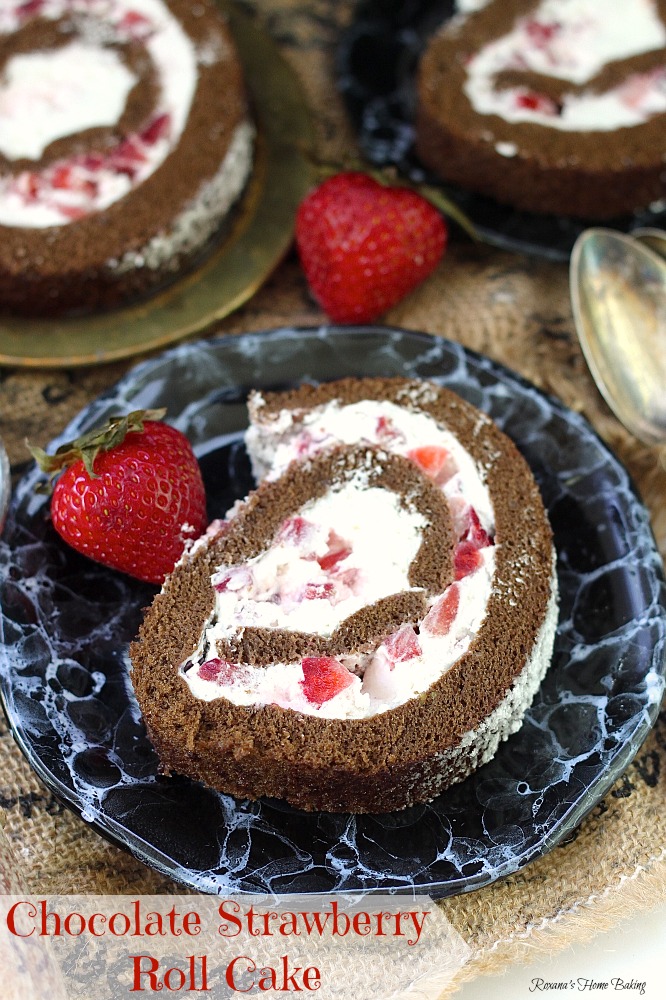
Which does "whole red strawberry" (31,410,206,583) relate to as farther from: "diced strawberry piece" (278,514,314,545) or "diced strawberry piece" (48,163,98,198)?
"diced strawberry piece" (48,163,98,198)

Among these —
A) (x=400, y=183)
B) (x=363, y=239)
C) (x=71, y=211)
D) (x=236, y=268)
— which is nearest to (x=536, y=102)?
(x=400, y=183)

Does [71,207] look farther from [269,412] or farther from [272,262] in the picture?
[269,412]

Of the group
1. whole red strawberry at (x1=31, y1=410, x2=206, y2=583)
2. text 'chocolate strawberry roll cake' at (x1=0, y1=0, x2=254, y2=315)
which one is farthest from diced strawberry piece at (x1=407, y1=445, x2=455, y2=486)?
text 'chocolate strawberry roll cake' at (x1=0, y1=0, x2=254, y2=315)

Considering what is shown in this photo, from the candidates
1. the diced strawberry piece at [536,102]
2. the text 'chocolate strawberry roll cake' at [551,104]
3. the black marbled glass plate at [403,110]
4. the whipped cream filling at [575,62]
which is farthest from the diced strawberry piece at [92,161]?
the diced strawberry piece at [536,102]

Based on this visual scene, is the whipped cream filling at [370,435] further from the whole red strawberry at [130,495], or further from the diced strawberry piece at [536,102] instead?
the diced strawberry piece at [536,102]

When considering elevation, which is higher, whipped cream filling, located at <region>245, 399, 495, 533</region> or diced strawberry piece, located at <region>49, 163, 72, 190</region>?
diced strawberry piece, located at <region>49, 163, 72, 190</region>

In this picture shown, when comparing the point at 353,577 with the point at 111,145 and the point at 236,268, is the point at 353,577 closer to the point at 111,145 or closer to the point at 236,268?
the point at 236,268
